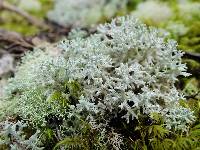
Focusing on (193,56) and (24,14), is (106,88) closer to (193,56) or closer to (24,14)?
(193,56)

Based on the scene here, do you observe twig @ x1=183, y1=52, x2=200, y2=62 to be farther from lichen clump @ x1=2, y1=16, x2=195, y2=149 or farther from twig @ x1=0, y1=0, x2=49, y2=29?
twig @ x1=0, y1=0, x2=49, y2=29

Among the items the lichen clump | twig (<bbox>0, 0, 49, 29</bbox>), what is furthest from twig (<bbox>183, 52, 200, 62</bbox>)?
twig (<bbox>0, 0, 49, 29</bbox>)

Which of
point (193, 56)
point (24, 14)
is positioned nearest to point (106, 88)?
point (193, 56)

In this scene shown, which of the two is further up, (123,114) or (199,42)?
(199,42)

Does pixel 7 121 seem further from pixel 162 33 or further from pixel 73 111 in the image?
pixel 162 33

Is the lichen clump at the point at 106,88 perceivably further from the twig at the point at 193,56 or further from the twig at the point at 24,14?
the twig at the point at 24,14

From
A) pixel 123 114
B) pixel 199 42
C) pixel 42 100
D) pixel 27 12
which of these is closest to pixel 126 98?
pixel 123 114

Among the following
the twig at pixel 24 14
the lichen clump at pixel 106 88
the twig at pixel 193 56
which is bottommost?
the lichen clump at pixel 106 88

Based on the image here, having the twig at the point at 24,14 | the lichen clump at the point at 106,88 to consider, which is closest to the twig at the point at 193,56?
the lichen clump at the point at 106,88
